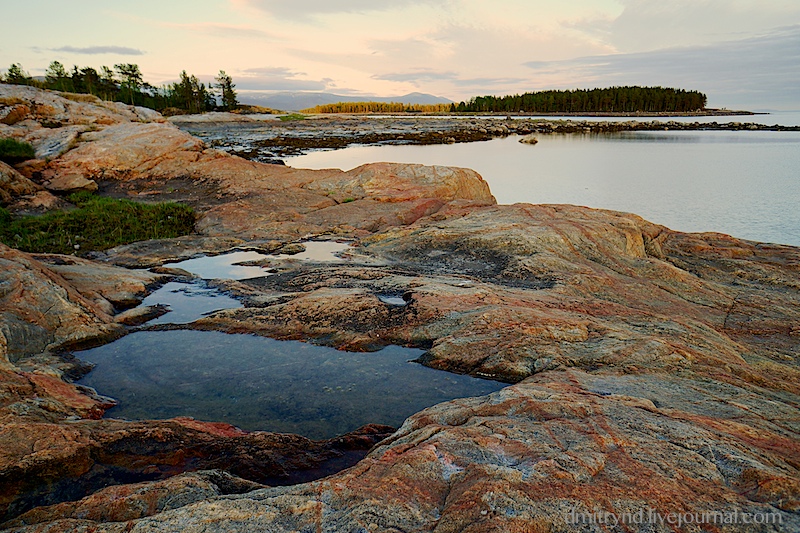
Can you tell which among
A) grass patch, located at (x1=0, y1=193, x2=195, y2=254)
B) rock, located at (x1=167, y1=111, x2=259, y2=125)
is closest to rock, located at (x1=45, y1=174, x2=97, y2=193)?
grass patch, located at (x1=0, y1=193, x2=195, y2=254)

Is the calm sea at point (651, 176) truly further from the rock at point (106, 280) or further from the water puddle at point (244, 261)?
the rock at point (106, 280)

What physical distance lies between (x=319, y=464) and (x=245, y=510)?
6.71 ft

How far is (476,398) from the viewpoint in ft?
21.9

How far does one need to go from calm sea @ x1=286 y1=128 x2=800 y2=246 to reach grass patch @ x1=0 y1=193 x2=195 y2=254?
19179 millimetres

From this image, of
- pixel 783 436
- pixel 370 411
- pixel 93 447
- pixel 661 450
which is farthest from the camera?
Answer: pixel 370 411

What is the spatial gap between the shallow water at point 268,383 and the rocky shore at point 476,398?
412 millimetres

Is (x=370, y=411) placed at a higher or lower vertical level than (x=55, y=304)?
lower

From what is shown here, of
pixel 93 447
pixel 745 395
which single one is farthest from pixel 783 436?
pixel 93 447

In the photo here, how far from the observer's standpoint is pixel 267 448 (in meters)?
6.29

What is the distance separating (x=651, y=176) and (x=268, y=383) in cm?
4089

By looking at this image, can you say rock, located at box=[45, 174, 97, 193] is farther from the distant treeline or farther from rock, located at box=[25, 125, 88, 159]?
the distant treeline

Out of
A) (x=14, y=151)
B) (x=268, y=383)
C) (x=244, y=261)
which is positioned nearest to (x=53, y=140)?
(x=14, y=151)

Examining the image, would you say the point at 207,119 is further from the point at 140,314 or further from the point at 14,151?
the point at 140,314

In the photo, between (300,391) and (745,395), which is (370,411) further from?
(745,395)
